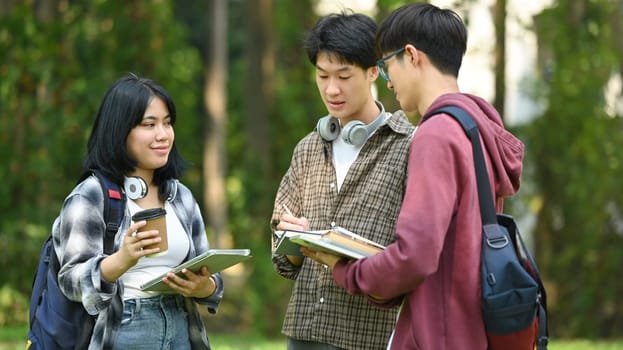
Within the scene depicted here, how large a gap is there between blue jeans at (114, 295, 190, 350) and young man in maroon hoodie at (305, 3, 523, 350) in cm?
73

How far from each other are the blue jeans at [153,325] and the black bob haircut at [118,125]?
1.55 ft

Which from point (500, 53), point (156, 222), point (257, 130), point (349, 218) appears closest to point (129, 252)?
point (156, 222)

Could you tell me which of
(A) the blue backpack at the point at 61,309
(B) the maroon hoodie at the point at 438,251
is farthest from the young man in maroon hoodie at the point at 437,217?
(A) the blue backpack at the point at 61,309

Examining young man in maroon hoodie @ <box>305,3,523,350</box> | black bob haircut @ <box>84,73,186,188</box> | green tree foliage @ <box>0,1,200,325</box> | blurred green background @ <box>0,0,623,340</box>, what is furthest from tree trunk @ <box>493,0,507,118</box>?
young man in maroon hoodie @ <box>305,3,523,350</box>

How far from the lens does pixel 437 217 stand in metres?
3.28

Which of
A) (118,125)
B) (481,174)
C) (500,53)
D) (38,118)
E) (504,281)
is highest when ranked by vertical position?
(118,125)

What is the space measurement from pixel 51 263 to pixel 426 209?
1487 millimetres

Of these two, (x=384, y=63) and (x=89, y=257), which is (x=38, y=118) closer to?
(x=89, y=257)

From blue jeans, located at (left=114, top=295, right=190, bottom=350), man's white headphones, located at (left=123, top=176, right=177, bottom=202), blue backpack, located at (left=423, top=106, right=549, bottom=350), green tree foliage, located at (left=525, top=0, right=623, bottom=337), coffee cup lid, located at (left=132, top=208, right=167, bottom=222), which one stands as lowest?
green tree foliage, located at (left=525, top=0, right=623, bottom=337)

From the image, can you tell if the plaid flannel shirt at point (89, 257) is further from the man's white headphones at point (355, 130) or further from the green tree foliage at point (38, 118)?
the green tree foliage at point (38, 118)

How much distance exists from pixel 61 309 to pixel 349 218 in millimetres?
1120

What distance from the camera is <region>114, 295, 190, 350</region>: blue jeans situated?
3887 millimetres

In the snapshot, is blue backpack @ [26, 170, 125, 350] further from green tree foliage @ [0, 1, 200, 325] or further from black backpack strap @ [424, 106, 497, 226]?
green tree foliage @ [0, 1, 200, 325]

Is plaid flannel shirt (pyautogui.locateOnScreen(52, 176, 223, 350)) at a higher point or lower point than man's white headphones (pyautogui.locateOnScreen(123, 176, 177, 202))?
lower
